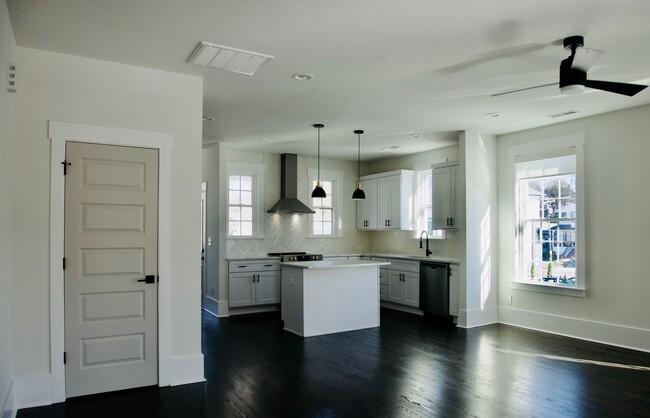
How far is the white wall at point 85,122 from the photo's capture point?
365 cm

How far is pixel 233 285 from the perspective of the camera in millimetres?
7578

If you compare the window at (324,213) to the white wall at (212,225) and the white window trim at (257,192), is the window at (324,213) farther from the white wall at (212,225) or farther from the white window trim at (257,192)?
the white wall at (212,225)

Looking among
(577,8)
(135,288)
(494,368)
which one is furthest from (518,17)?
(135,288)

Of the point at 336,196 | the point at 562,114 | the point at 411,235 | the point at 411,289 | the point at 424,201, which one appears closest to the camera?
the point at 562,114

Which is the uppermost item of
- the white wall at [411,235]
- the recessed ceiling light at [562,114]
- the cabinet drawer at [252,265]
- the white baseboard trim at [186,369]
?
the recessed ceiling light at [562,114]

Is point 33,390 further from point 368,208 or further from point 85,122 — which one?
point 368,208

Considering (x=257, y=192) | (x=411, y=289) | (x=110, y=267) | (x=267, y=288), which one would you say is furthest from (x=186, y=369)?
(x=257, y=192)

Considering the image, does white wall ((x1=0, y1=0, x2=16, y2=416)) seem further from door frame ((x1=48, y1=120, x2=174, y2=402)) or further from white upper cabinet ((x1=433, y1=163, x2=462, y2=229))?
white upper cabinet ((x1=433, y1=163, x2=462, y2=229))

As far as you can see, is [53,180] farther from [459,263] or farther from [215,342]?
[459,263]

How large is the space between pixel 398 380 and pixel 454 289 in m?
2.89

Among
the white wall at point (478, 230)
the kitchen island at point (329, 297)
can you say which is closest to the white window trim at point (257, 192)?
the kitchen island at point (329, 297)

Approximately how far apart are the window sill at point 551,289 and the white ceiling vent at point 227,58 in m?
4.85

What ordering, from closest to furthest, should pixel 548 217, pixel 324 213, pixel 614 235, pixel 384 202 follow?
pixel 614 235, pixel 548 217, pixel 384 202, pixel 324 213

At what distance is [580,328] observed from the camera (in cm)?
592
